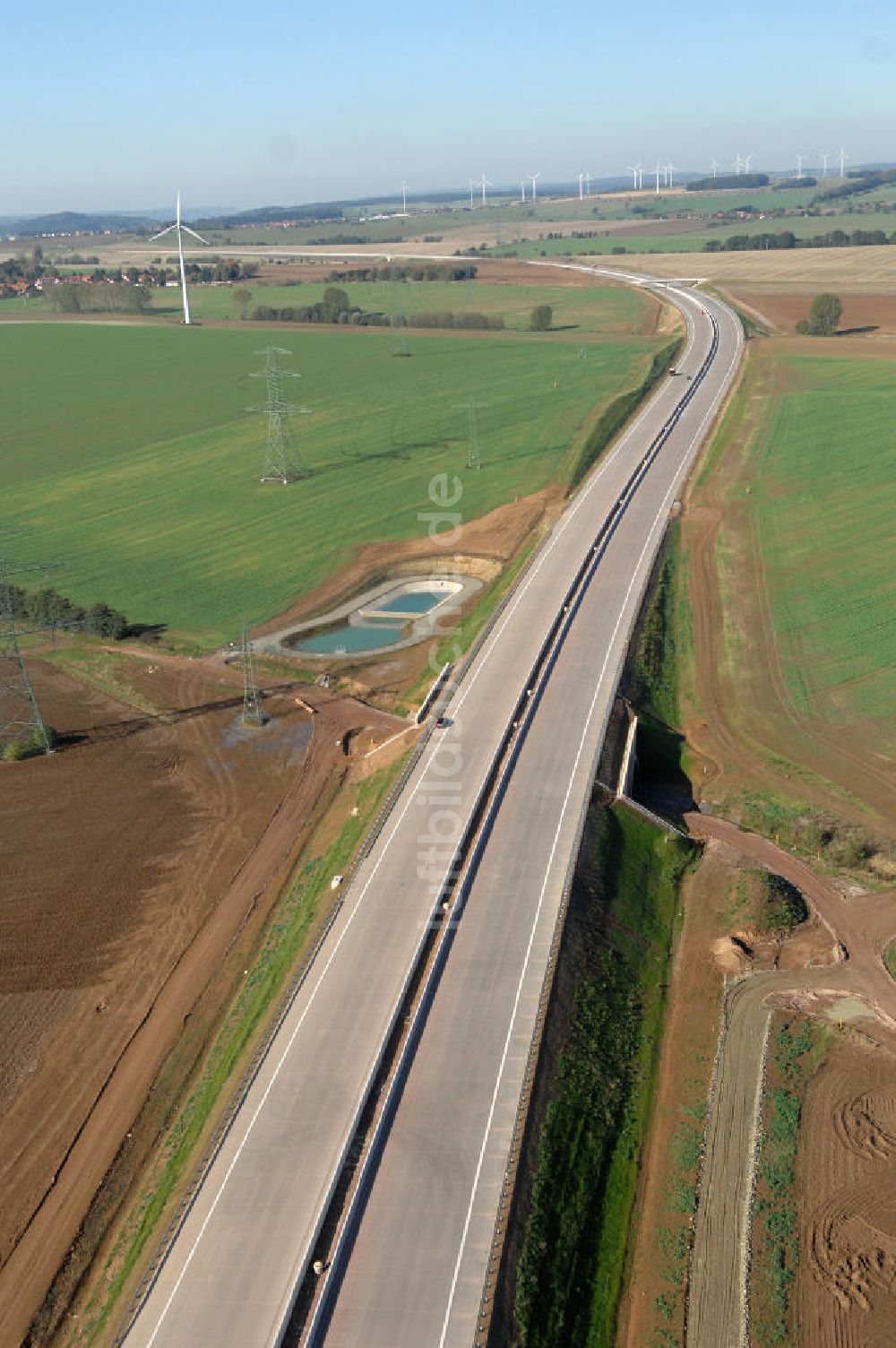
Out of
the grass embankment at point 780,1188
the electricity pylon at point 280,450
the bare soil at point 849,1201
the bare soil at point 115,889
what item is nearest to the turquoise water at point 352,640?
the bare soil at point 115,889

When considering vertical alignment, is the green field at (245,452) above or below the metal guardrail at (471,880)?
above

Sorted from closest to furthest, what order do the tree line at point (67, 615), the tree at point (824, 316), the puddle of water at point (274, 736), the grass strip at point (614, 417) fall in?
the puddle of water at point (274, 736)
the tree line at point (67, 615)
the grass strip at point (614, 417)
the tree at point (824, 316)

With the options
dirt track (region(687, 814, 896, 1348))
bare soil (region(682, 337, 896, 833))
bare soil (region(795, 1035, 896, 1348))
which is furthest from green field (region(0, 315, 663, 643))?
bare soil (region(795, 1035, 896, 1348))

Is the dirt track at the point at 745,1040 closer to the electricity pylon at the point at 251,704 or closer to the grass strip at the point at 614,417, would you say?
the electricity pylon at the point at 251,704

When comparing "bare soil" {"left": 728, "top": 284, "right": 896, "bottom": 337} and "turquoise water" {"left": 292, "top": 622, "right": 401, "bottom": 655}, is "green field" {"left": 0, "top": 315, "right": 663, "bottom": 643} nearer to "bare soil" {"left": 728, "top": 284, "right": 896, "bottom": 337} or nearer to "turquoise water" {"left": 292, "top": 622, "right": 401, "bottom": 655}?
"turquoise water" {"left": 292, "top": 622, "right": 401, "bottom": 655}

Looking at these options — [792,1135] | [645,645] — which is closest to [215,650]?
[645,645]

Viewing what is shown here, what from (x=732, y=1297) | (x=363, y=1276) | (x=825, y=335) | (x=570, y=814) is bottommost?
(x=732, y=1297)

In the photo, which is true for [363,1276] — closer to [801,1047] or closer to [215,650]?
[801,1047]
